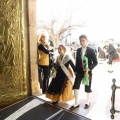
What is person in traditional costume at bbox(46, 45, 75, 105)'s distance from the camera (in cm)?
357

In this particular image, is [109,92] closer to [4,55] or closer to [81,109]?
[81,109]

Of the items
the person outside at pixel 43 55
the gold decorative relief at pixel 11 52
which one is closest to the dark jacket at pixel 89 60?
the person outside at pixel 43 55

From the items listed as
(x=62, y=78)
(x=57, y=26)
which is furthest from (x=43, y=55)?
(x=57, y=26)

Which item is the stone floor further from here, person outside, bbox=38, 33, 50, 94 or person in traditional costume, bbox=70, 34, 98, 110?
person outside, bbox=38, 33, 50, 94

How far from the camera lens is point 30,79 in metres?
4.34

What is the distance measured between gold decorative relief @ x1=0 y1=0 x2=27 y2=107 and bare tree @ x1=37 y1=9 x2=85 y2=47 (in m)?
7.95

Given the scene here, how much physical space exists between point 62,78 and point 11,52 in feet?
4.15

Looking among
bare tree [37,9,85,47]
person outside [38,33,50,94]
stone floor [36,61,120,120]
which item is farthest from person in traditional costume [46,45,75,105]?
bare tree [37,9,85,47]

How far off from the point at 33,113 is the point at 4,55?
4.49 ft

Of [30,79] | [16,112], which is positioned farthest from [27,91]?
[16,112]

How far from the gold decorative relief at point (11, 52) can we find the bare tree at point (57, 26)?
7.95 meters

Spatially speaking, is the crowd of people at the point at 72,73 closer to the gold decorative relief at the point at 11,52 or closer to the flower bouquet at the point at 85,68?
the flower bouquet at the point at 85,68

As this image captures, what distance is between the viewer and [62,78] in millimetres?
3619

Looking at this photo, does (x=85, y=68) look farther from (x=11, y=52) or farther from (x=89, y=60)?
(x=11, y=52)
